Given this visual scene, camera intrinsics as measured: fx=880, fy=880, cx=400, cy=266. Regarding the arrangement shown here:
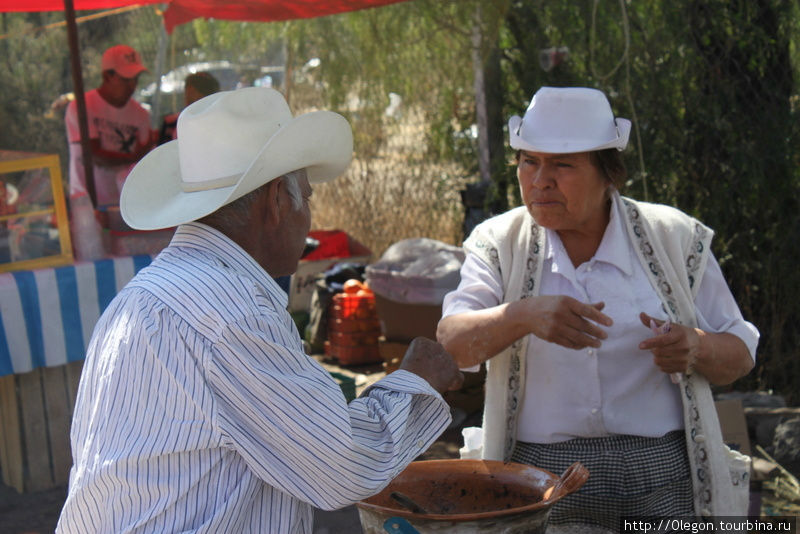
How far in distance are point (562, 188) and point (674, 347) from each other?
21.9 inches

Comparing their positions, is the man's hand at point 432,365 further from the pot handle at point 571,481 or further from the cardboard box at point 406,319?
the cardboard box at point 406,319

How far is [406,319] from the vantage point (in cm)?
559

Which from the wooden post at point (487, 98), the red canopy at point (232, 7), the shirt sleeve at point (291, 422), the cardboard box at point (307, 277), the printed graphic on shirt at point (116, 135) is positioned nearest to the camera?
the shirt sleeve at point (291, 422)

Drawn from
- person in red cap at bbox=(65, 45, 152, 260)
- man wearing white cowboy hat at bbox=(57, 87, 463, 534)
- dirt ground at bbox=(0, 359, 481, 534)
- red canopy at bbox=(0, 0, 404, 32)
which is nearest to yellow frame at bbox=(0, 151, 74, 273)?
dirt ground at bbox=(0, 359, 481, 534)

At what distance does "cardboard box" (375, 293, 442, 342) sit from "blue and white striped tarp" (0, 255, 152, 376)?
5.72ft

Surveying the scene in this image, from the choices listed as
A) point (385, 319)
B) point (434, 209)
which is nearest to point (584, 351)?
point (385, 319)

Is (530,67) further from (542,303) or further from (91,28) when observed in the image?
(91,28)

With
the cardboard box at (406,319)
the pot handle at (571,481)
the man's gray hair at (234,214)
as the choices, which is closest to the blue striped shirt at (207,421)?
the man's gray hair at (234,214)

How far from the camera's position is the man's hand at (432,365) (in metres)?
1.87

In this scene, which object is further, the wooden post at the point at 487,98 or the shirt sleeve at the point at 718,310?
the wooden post at the point at 487,98

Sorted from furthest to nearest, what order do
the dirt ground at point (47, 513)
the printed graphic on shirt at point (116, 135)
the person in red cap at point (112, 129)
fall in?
the printed graphic on shirt at point (116, 135) < the person in red cap at point (112, 129) < the dirt ground at point (47, 513)

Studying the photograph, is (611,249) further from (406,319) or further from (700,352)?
(406,319)

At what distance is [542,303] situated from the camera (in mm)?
2350

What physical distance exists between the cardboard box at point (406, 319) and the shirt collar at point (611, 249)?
109 inches
